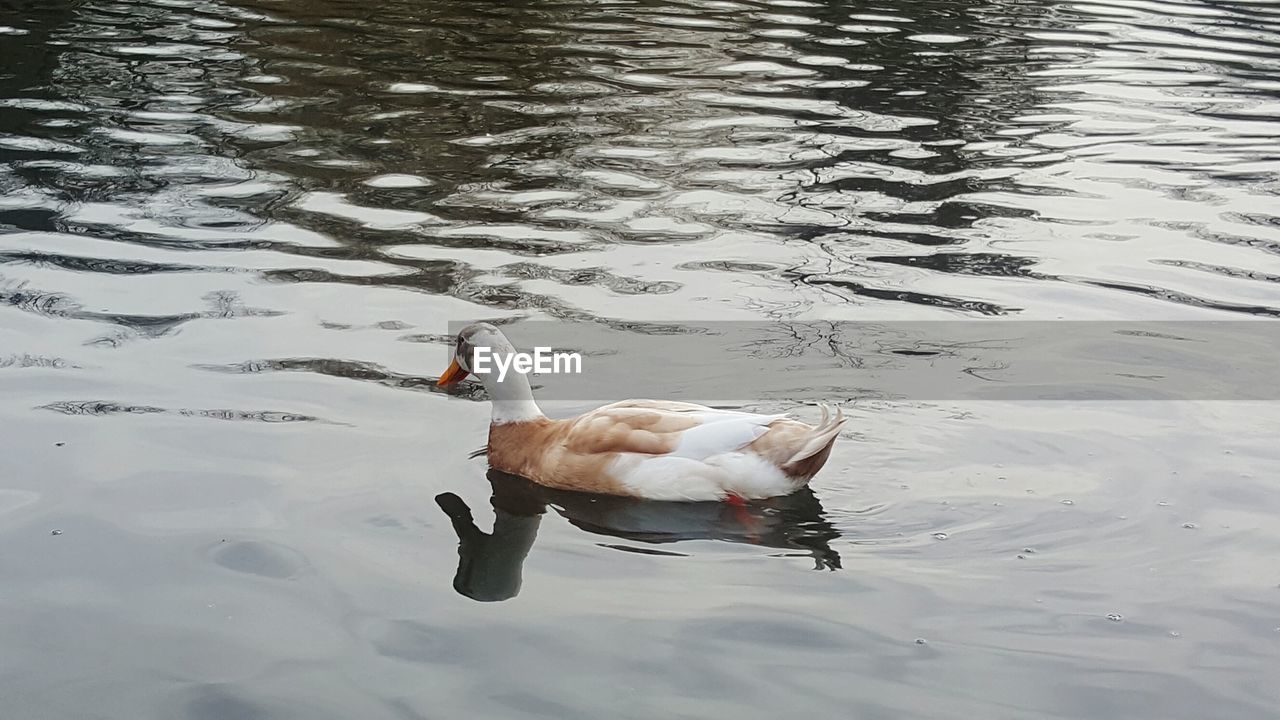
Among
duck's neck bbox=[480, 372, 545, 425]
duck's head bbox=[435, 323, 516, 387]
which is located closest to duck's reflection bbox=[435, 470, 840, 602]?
duck's neck bbox=[480, 372, 545, 425]

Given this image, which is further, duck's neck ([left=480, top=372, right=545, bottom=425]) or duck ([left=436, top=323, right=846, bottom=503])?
duck's neck ([left=480, top=372, right=545, bottom=425])

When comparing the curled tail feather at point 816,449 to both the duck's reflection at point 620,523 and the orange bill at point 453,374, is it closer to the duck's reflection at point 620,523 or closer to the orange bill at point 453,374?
the duck's reflection at point 620,523

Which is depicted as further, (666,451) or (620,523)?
(666,451)

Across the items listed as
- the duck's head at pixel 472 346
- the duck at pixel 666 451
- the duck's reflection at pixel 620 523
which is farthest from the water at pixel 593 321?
the duck's head at pixel 472 346

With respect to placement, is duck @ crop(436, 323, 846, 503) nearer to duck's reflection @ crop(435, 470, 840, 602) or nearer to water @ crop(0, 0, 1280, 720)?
duck's reflection @ crop(435, 470, 840, 602)

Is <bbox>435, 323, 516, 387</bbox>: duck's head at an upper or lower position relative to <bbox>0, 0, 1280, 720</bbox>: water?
upper

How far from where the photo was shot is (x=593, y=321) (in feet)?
28.5

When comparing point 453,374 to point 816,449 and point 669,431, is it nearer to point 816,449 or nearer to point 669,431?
point 669,431

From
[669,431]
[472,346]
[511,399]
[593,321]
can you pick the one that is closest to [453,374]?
[472,346]

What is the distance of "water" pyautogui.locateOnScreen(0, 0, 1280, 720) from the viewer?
5.20m

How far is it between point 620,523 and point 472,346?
127 cm

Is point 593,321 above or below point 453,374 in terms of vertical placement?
below

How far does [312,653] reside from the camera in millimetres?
5211

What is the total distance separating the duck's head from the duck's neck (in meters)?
0.14
